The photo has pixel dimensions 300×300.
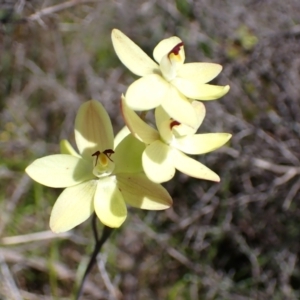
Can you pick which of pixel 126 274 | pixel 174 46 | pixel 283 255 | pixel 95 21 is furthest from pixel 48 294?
pixel 95 21

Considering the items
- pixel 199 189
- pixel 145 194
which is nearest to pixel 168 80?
pixel 145 194

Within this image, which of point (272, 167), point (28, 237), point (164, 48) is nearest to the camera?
point (164, 48)

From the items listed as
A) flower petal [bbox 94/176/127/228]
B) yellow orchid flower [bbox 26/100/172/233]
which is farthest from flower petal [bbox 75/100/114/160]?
flower petal [bbox 94/176/127/228]

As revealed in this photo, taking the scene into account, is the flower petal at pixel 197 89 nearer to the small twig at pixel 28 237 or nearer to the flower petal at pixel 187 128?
the flower petal at pixel 187 128

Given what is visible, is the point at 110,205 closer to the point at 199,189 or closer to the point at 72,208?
the point at 72,208

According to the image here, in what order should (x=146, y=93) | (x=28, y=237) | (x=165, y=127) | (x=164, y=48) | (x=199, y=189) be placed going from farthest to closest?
1. (x=199, y=189)
2. (x=28, y=237)
3. (x=164, y=48)
4. (x=165, y=127)
5. (x=146, y=93)

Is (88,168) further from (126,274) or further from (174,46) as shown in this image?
(126,274)

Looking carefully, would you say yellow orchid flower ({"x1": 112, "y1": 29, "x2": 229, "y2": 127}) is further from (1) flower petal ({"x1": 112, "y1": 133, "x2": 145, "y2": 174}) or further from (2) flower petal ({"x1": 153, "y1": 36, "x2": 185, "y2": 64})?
(1) flower petal ({"x1": 112, "y1": 133, "x2": 145, "y2": 174})
